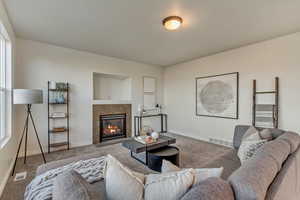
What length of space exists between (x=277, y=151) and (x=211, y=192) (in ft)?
3.33

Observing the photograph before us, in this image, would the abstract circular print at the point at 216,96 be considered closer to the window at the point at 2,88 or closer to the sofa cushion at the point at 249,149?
the sofa cushion at the point at 249,149

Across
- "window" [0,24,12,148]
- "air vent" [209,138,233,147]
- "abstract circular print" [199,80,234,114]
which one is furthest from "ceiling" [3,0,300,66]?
"air vent" [209,138,233,147]

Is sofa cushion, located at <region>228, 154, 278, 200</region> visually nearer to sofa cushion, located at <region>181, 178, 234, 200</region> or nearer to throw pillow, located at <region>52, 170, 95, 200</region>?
sofa cushion, located at <region>181, 178, 234, 200</region>

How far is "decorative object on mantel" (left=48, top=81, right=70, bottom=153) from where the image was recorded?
3389 mm

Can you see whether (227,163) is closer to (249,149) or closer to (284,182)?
(249,149)

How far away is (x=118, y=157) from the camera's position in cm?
310

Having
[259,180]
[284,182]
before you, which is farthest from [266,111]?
[259,180]

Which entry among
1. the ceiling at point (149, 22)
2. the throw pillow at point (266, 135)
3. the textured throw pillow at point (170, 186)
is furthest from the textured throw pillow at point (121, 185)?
the ceiling at point (149, 22)

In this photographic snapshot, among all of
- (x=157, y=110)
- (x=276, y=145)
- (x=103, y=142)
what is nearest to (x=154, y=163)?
(x=276, y=145)

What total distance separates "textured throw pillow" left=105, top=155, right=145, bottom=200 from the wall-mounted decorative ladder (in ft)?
11.5

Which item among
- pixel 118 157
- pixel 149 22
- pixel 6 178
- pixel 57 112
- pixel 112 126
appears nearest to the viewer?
pixel 6 178

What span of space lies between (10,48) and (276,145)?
4.15 m

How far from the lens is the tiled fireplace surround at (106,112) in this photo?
13.5ft

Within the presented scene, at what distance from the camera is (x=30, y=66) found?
323 cm
